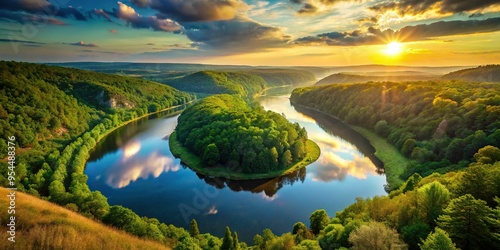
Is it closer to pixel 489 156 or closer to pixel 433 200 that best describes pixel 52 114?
pixel 433 200

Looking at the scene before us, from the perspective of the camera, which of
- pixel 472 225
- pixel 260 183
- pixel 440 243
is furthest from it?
pixel 260 183

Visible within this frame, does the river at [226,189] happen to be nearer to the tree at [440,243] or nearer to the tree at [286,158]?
the tree at [286,158]

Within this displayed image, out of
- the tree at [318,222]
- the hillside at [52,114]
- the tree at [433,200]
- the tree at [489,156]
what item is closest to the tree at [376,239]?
the tree at [433,200]

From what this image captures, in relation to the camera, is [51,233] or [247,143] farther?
[247,143]

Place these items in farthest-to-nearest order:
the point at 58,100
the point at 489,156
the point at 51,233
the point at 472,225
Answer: the point at 58,100, the point at 489,156, the point at 472,225, the point at 51,233

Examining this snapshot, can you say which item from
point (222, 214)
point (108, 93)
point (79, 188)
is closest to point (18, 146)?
point (79, 188)

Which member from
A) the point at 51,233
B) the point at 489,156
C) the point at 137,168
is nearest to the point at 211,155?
the point at 137,168

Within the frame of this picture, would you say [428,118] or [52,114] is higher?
[428,118]
